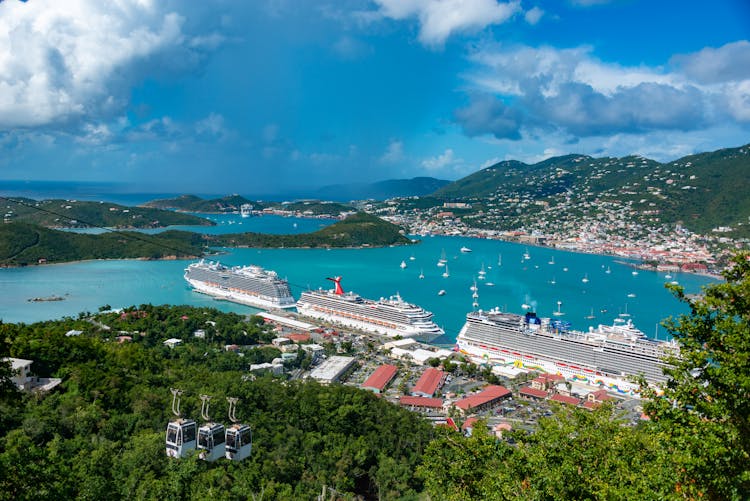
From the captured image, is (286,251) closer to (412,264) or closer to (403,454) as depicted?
(412,264)

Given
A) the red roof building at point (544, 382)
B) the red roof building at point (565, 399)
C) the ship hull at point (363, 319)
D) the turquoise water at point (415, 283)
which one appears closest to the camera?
the red roof building at point (565, 399)

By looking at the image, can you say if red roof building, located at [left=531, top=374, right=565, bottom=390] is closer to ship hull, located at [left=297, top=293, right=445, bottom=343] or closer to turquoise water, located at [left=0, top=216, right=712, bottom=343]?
turquoise water, located at [left=0, top=216, right=712, bottom=343]

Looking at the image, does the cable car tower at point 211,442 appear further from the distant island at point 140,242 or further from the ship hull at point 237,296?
the distant island at point 140,242

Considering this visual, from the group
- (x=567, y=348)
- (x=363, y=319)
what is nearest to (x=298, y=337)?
(x=363, y=319)

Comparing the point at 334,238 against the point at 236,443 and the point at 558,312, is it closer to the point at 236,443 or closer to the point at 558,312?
the point at 558,312

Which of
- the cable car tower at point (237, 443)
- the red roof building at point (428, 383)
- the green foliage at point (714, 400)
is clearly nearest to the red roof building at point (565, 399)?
the red roof building at point (428, 383)
